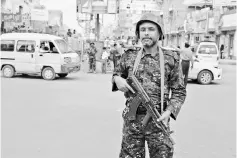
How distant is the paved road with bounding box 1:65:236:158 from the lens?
16.7ft

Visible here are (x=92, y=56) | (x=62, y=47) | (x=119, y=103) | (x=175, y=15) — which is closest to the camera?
(x=119, y=103)

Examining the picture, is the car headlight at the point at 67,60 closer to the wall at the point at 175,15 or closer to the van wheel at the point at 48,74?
the van wheel at the point at 48,74

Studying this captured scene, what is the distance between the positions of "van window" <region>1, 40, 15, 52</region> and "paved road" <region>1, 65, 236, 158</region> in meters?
4.01

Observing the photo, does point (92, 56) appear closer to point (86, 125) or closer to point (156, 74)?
point (86, 125)

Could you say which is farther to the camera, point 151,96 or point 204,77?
point 204,77

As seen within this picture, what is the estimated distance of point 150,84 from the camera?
2.73 metres

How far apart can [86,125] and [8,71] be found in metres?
9.25

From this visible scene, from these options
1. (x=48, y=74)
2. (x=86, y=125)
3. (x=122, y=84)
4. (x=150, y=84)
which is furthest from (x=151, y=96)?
(x=48, y=74)

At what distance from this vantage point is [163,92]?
273cm

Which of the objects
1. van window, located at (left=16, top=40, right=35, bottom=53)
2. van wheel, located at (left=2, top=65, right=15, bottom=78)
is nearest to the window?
van window, located at (left=16, top=40, right=35, bottom=53)

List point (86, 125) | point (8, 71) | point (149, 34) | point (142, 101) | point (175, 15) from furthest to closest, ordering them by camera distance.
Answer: point (175, 15) < point (8, 71) < point (86, 125) < point (149, 34) < point (142, 101)

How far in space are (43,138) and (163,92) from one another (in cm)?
334

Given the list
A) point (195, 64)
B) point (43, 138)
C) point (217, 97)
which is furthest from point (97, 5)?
point (43, 138)

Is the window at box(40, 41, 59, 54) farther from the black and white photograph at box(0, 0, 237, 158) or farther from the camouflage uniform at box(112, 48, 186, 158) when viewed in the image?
the camouflage uniform at box(112, 48, 186, 158)
